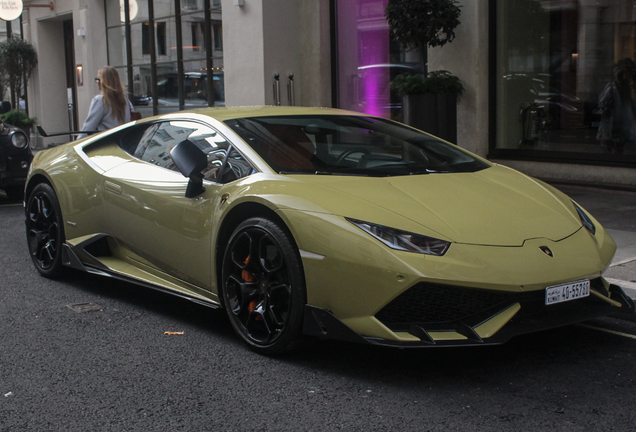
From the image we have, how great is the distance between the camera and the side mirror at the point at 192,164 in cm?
427

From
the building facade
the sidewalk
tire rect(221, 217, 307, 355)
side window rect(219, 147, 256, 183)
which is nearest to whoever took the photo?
tire rect(221, 217, 307, 355)

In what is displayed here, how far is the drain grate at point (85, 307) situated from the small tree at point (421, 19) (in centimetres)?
684

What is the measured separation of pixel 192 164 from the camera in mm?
4281

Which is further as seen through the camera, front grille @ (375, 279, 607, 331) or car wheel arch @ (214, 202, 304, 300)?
car wheel arch @ (214, 202, 304, 300)

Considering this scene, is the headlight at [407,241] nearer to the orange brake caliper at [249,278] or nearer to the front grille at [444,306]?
the front grille at [444,306]

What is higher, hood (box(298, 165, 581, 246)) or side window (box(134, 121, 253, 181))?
side window (box(134, 121, 253, 181))

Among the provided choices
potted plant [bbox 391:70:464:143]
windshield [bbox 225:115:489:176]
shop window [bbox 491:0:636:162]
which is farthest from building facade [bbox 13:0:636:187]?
windshield [bbox 225:115:489:176]

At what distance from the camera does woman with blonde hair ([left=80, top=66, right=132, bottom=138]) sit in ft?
25.6

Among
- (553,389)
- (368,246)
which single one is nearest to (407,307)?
(368,246)

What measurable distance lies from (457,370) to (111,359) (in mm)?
1814

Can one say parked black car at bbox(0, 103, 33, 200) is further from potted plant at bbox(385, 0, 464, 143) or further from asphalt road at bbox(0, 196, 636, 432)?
asphalt road at bbox(0, 196, 636, 432)

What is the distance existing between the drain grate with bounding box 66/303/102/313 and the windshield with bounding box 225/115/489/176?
158 cm

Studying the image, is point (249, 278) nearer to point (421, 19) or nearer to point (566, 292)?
point (566, 292)

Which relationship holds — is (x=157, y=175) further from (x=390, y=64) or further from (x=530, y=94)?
(x=390, y=64)
